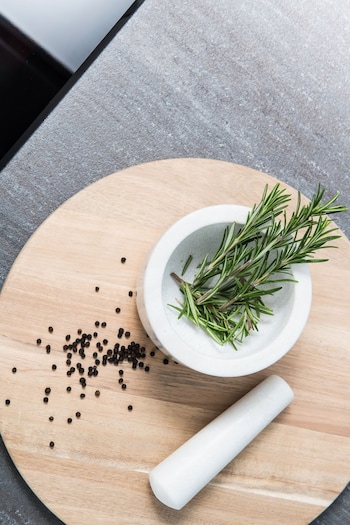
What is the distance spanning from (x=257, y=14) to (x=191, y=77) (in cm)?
18

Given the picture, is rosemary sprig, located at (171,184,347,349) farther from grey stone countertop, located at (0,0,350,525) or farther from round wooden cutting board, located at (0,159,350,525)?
grey stone countertop, located at (0,0,350,525)

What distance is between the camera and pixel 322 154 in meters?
1.27

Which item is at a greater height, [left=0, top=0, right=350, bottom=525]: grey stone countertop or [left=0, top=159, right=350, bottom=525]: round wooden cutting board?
[left=0, top=0, right=350, bottom=525]: grey stone countertop

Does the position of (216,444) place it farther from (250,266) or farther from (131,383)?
(250,266)

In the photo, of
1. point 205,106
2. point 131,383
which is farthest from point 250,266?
point 205,106

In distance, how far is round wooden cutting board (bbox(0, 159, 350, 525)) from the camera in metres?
1.04

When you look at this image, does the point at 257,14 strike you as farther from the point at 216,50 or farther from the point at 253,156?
the point at 253,156

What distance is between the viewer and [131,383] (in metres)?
1.06

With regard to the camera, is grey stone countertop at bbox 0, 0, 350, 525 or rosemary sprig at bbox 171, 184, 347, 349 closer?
rosemary sprig at bbox 171, 184, 347, 349

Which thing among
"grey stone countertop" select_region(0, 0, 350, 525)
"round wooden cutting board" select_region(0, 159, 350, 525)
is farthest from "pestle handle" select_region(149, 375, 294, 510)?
"grey stone countertop" select_region(0, 0, 350, 525)

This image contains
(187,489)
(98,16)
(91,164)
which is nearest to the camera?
(187,489)

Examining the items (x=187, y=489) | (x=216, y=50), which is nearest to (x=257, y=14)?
(x=216, y=50)

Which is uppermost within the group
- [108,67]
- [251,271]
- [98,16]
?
[98,16]

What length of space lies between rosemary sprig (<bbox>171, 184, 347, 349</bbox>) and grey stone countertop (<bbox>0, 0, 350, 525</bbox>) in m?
0.27
